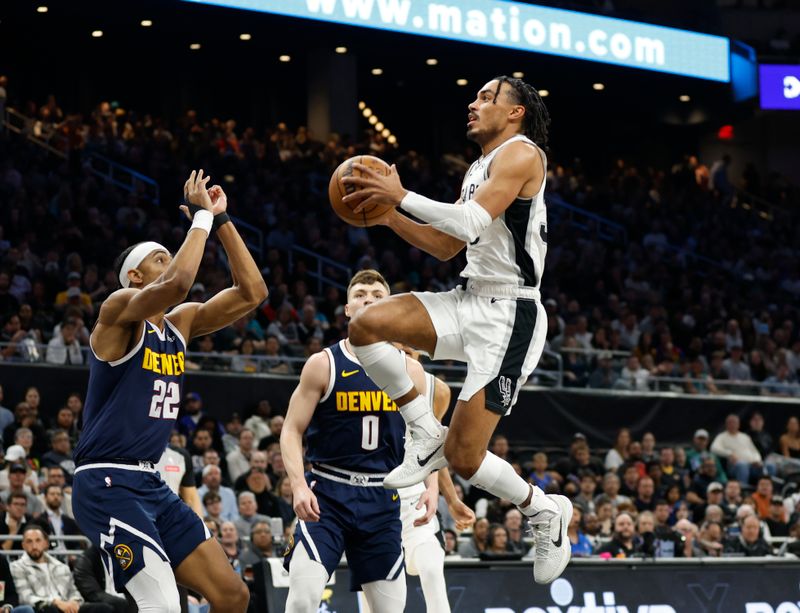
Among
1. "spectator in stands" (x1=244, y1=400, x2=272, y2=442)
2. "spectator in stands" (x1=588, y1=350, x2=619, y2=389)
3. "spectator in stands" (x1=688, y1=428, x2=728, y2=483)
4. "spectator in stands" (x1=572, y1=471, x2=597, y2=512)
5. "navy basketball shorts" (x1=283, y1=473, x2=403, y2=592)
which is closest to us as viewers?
"navy basketball shorts" (x1=283, y1=473, x2=403, y2=592)

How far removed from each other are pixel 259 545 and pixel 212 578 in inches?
212

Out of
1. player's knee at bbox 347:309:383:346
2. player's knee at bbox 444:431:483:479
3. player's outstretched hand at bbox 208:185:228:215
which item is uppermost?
player's outstretched hand at bbox 208:185:228:215

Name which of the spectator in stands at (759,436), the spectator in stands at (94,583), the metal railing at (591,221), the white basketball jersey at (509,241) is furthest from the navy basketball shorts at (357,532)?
the metal railing at (591,221)

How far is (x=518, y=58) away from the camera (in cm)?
2769

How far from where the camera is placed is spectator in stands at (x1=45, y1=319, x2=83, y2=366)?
15.4 metres

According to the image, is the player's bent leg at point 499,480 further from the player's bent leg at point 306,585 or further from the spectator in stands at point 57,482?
the spectator in stands at point 57,482

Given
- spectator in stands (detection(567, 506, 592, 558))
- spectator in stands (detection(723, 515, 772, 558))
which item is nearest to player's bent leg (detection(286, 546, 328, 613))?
spectator in stands (detection(567, 506, 592, 558))

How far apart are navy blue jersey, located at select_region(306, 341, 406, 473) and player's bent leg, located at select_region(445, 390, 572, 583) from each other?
3.32 ft

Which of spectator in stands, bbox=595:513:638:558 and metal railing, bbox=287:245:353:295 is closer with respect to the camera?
spectator in stands, bbox=595:513:638:558

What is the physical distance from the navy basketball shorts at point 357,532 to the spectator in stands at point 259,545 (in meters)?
4.47

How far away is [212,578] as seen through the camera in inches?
261

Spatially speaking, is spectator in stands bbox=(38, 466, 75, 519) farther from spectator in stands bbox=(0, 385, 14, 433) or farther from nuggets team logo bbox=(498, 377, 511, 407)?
nuggets team logo bbox=(498, 377, 511, 407)

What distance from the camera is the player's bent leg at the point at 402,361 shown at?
→ 6.40 m

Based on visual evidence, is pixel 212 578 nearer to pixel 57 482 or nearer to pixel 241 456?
pixel 57 482
